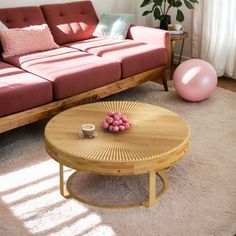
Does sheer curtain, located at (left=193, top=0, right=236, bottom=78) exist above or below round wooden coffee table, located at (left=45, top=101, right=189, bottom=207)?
above

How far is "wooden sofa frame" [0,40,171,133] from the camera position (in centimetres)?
258

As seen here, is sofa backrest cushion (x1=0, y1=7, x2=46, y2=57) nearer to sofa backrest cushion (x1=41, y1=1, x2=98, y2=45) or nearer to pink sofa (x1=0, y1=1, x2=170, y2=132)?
pink sofa (x1=0, y1=1, x2=170, y2=132)

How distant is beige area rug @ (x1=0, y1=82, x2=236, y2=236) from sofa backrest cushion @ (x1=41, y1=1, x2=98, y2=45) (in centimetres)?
104

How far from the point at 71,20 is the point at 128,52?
0.72 m

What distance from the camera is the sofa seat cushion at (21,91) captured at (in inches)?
98.8

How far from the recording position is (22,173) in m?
2.42

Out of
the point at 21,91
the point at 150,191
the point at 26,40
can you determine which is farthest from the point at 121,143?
the point at 26,40

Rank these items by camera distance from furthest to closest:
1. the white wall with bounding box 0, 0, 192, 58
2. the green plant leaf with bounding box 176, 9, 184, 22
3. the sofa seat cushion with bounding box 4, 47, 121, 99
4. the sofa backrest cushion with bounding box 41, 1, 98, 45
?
the white wall with bounding box 0, 0, 192, 58 < the green plant leaf with bounding box 176, 9, 184, 22 < the sofa backrest cushion with bounding box 41, 1, 98, 45 < the sofa seat cushion with bounding box 4, 47, 121, 99

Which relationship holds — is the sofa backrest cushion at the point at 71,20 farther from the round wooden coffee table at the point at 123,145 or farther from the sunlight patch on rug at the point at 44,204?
the sunlight patch on rug at the point at 44,204

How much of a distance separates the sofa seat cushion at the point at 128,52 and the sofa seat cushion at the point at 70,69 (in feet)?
0.32

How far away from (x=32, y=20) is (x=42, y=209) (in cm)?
189

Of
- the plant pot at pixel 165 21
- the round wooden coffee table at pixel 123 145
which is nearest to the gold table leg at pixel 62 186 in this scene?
the round wooden coffee table at pixel 123 145

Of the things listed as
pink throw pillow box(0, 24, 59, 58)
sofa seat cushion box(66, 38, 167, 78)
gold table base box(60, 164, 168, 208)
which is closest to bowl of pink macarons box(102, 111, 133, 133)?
gold table base box(60, 164, 168, 208)

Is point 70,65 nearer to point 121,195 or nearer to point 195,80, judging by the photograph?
point 195,80
